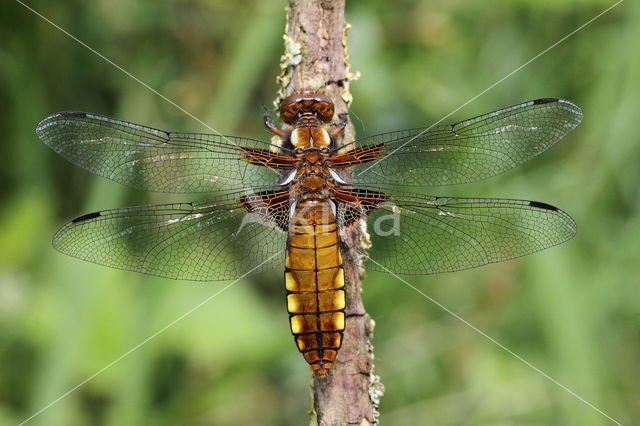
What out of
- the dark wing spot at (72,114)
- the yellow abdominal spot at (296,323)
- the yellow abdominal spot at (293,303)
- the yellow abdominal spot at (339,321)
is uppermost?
the dark wing spot at (72,114)

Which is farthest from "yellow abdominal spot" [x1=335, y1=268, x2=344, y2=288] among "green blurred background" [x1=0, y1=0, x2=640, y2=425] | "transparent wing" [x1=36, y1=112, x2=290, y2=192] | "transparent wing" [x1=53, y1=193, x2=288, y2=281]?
"green blurred background" [x1=0, y1=0, x2=640, y2=425]

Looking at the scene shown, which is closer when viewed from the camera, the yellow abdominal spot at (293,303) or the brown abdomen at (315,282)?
the brown abdomen at (315,282)

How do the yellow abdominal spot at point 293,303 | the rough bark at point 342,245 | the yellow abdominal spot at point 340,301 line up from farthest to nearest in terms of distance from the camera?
the yellow abdominal spot at point 293,303
the yellow abdominal spot at point 340,301
the rough bark at point 342,245

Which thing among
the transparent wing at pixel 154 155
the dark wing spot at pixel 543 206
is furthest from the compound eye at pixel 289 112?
the dark wing spot at pixel 543 206

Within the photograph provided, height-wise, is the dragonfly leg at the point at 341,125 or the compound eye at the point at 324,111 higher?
the compound eye at the point at 324,111

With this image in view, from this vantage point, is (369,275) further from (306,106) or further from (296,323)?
(306,106)

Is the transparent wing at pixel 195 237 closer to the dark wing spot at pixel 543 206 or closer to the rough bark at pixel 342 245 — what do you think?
the rough bark at pixel 342 245

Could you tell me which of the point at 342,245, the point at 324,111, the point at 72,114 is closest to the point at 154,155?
the point at 72,114

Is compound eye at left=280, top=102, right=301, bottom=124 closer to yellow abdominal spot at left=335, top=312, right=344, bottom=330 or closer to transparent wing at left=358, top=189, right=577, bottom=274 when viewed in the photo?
transparent wing at left=358, top=189, right=577, bottom=274
